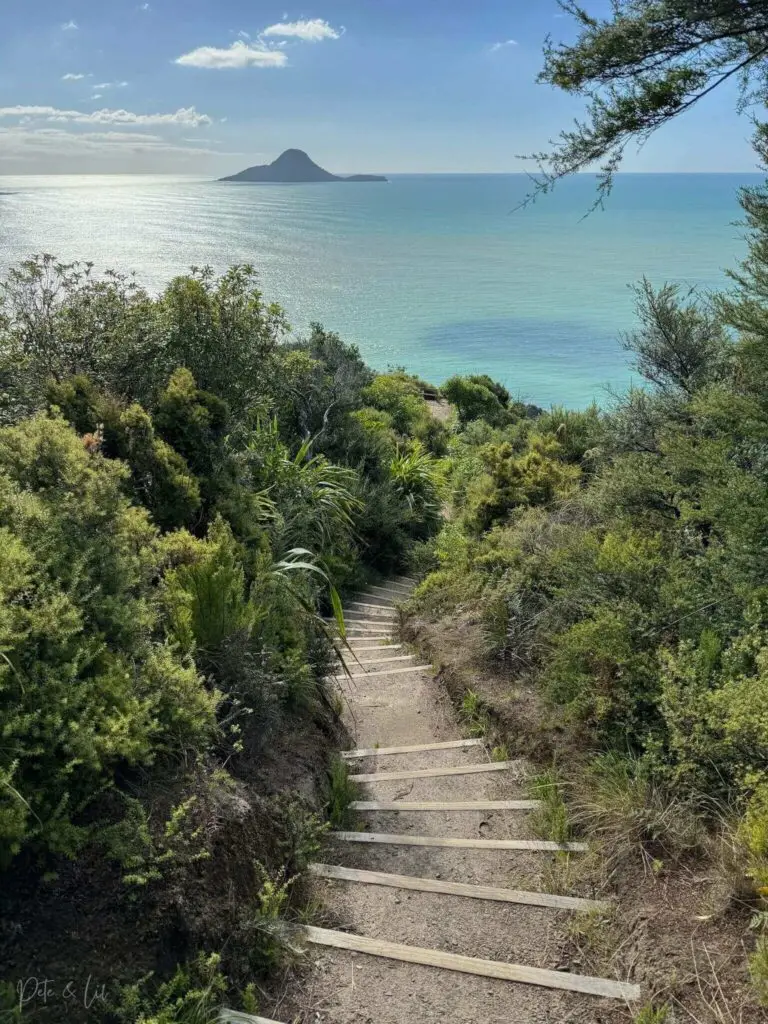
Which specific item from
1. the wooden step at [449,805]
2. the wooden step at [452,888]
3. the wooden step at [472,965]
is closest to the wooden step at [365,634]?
the wooden step at [449,805]

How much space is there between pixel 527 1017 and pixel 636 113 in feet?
18.4

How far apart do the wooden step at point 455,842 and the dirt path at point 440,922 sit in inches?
1.3

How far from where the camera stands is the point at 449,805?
4184 mm

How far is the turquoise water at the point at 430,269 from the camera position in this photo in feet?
161

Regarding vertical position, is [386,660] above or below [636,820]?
below

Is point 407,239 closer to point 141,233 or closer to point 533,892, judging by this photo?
point 141,233

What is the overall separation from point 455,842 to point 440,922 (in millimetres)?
634

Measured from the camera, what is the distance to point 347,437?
483 inches

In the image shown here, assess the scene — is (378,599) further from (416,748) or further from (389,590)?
(416,748)

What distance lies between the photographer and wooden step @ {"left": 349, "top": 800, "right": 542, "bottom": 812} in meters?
4.12

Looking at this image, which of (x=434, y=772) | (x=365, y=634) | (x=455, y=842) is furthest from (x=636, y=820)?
(x=365, y=634)

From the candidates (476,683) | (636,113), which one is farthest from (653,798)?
(636,113)

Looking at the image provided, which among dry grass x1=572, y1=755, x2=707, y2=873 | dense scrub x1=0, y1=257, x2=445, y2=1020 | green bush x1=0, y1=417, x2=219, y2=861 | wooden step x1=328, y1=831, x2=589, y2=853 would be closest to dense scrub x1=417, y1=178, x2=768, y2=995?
dry grass x1=572, y1=755, x2=707, y2=873

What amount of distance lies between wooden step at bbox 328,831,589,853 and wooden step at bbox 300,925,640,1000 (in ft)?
2.65
